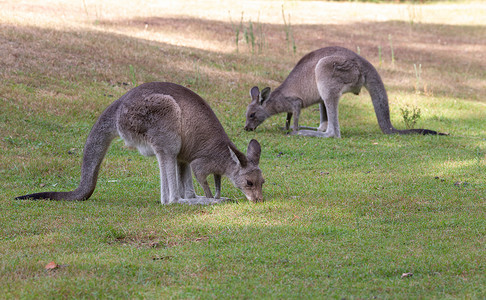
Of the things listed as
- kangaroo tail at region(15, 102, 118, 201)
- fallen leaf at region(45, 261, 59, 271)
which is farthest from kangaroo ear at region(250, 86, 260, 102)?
fallen leaf at region(45, 261, 59, 271)

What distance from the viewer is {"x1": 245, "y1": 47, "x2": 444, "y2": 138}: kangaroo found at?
10.7m

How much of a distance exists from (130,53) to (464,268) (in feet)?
36.6

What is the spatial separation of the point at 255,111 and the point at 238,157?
5011mm

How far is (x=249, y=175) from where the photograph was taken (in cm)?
655

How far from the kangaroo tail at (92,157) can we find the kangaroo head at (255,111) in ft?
16.5

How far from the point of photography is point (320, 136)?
11.0 meters

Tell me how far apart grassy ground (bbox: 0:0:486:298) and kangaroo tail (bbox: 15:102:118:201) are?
0.60 ft

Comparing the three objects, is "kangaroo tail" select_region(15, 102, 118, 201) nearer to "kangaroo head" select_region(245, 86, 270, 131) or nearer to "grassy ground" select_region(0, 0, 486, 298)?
"grassy ground" select_region(0, 0, 486, 298)

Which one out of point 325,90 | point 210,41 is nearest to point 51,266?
point 325,90

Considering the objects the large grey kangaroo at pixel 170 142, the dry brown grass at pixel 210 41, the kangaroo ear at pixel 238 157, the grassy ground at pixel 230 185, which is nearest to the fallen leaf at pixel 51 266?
the grassy ground at pixel 230 185

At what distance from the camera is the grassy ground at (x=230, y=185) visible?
4480 mm

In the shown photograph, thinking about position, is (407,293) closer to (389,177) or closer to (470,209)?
(470,209)

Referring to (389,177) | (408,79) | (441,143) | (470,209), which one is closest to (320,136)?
(441,143)

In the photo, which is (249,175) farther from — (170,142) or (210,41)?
(210,41)
